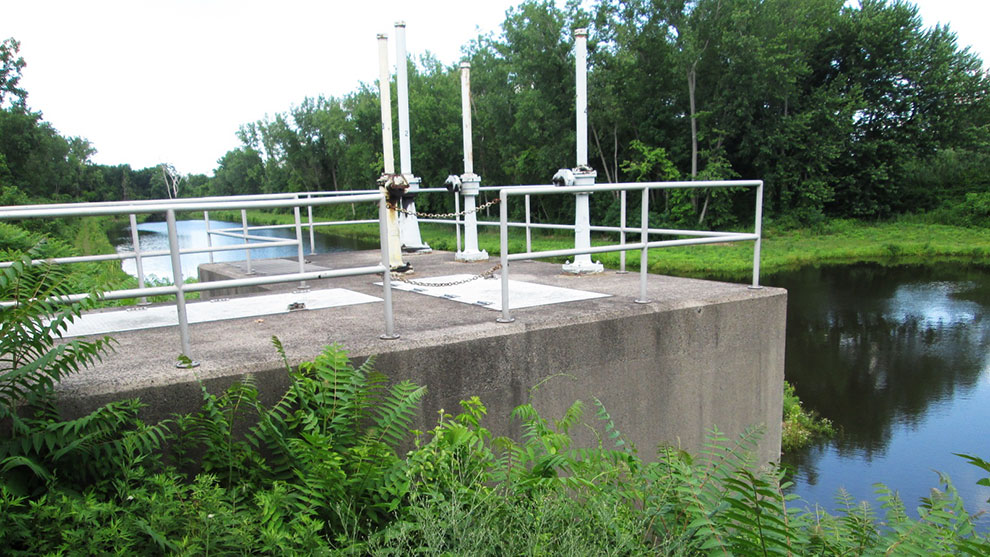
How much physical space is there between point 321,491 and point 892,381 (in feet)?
40.5

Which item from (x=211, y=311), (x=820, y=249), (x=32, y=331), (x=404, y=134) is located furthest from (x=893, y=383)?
(x=820, y=249)

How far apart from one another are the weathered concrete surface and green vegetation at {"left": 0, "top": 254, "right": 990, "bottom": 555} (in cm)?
36

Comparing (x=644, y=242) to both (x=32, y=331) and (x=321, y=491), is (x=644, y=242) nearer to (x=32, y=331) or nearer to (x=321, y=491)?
(x=321, y=491)

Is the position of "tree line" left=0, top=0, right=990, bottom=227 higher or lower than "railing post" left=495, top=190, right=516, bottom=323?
higher

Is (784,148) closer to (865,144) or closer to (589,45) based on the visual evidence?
(865,144)

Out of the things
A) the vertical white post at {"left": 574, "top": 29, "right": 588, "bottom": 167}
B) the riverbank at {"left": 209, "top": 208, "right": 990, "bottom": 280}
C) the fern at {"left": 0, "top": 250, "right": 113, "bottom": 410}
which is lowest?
the riverbank at {"left": 209, "top": 208, "right": 990, "bottom": 280}

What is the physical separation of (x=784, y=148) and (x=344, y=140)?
41851 mm

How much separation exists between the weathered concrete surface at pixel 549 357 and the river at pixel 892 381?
1781 mm

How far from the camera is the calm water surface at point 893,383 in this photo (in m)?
9.24

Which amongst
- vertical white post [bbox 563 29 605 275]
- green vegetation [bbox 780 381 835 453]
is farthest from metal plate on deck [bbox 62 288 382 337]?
green vegetation [bbox 780 381 835 453]

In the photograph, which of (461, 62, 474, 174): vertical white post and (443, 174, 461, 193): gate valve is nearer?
(443, 174, 461, 193): gate valve

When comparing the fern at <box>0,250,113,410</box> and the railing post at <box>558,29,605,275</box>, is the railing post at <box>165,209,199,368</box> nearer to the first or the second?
the fern at <box>0,250,113,410</box>

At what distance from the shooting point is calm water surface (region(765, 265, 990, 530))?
30.3ft

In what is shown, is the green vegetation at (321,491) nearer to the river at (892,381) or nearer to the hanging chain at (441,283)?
the hanging chain at (441,283)
